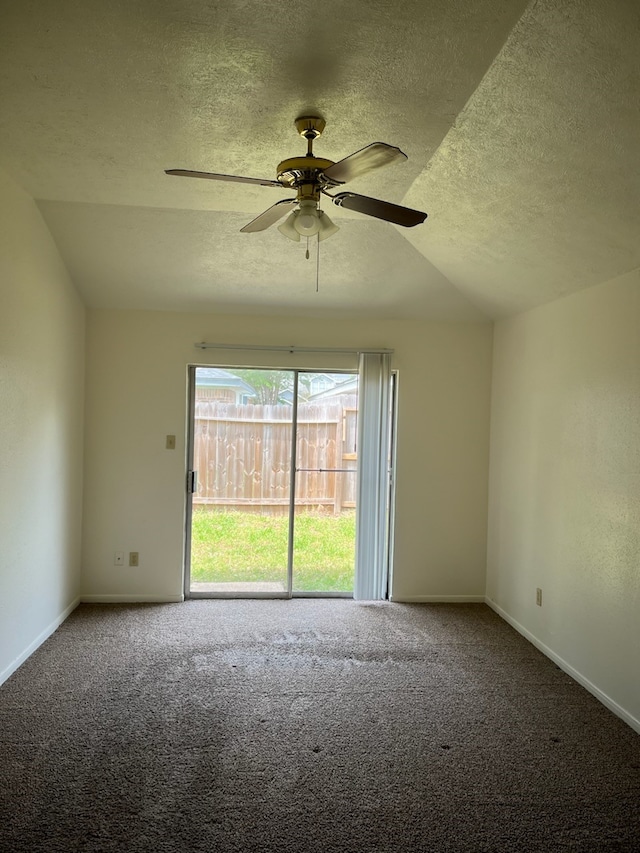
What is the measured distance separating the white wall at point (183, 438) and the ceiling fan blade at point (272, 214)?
2.20 metres

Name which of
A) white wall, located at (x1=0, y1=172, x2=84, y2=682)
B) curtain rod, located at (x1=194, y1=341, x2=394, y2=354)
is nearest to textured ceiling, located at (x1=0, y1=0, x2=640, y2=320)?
white wall, located at (x1=0, y1=172, x2=84, y2=682)

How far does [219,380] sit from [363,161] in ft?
9.99

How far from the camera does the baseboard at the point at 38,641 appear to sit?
3283 mm

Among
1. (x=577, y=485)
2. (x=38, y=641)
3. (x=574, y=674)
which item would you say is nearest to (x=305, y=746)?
(x=574, y=674)

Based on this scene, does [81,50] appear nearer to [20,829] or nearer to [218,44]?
[218,44]

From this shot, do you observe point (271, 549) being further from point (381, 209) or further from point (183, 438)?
point (381, 209)

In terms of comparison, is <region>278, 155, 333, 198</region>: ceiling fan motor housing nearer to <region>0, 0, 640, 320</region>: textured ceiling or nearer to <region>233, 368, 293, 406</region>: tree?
<region>0, 0, 640, 320</region>: textured ceiling

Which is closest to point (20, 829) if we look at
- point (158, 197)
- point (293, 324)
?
point (158, 197)

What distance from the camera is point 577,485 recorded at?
3.53 meters

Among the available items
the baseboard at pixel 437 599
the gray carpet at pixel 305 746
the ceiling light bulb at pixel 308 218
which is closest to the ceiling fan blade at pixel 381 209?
the ceiling light bulb at pixel 308 218

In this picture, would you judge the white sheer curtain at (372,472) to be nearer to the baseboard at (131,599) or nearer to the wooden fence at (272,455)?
the wooden fence at (272,455)

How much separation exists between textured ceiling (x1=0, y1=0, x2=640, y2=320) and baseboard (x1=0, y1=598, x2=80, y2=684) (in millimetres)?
2447

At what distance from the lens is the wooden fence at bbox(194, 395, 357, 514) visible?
15.9 ft

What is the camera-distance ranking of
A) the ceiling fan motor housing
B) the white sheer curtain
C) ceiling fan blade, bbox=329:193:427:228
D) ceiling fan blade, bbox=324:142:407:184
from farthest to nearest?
the white sheer curtain, ceiling fan blade, bbox=329:193:427:228, the ceiling fan motor housing, ceiling fan blade, bbox=324:142:407:184
